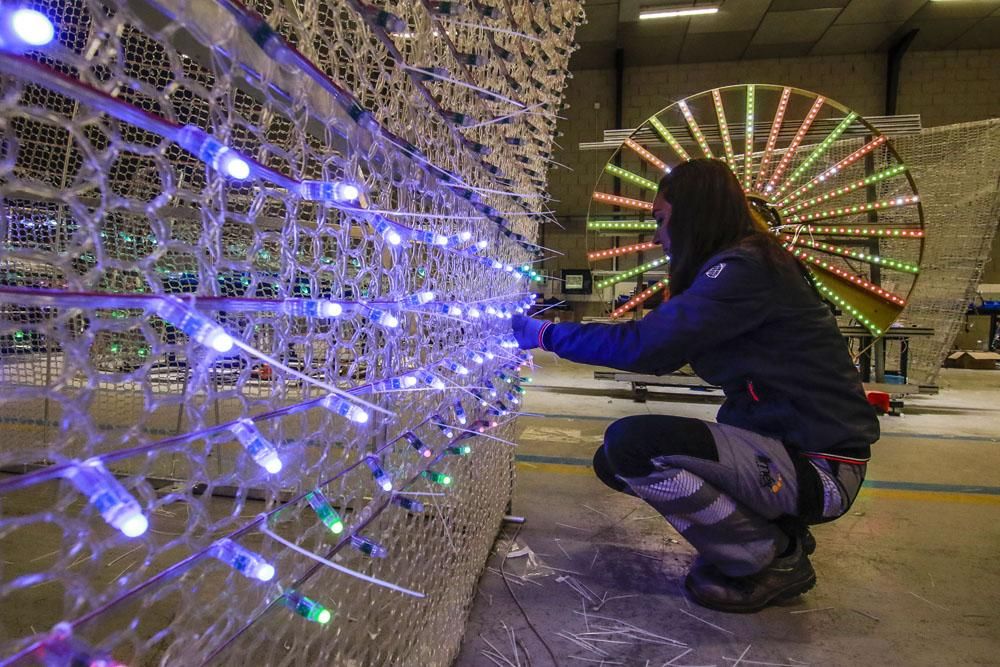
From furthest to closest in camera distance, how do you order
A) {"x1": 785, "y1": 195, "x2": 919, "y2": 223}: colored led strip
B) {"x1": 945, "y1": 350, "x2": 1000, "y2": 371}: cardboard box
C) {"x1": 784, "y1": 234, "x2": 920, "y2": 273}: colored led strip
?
{"x1": 945, "y1": 350, "x2": 1000, "y2": 371}: cardboard box
{"x1": 784, "y1": 234, "x2": 920, "y2": 273}: colored led strip
{"x1": 785, "y1": 195, "x2": 919, "y2": 223}: colored led strip

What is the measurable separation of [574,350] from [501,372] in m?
0.30

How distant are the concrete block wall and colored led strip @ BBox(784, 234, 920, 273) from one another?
4312 millimetres

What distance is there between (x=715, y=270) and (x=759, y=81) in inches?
379

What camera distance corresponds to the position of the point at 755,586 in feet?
5.08

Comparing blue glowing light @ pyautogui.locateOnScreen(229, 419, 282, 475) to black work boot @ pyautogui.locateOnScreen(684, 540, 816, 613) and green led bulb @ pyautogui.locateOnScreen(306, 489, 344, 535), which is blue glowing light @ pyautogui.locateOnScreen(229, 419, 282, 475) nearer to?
green led bulb @ pyautogui.locateOnScreen(306, 489, 344, 535)

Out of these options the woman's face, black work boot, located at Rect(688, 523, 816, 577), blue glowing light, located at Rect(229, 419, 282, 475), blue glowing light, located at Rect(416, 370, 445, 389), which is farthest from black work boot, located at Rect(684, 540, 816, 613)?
blue glowing light, located at Rect(229, 419, 282, 475)

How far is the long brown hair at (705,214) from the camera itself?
5.23 ft

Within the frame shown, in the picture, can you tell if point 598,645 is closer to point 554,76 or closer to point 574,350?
point 574,350

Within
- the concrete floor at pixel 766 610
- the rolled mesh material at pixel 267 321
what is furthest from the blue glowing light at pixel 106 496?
the concrete floor at pixel 766 610

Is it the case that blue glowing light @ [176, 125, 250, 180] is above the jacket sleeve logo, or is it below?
above

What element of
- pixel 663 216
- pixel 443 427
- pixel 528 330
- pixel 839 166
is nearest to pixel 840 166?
pixel 839 166

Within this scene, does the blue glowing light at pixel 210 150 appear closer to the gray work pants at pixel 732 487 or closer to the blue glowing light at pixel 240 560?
the blue glowing light at pixel 240 560

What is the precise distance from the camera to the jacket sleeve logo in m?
1.44

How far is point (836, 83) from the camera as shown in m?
9.31
